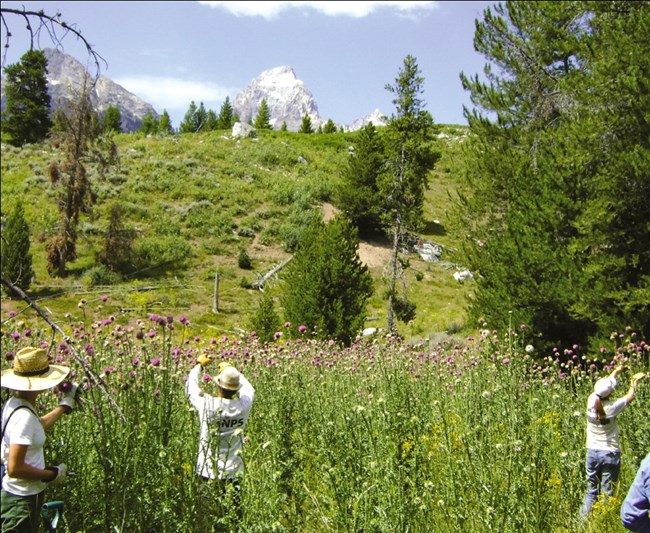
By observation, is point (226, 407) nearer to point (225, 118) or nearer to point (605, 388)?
point (605, 388)

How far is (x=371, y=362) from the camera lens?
5.88 meters

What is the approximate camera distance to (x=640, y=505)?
270cm

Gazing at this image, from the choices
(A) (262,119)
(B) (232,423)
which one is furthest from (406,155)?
(A) (262,119)

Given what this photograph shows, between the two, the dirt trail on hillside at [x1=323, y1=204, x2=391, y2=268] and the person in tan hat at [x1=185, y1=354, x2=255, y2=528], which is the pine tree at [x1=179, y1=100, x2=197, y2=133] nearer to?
the dirt trail on hillside at [x1=323, y1=204, x2=391, y2=268]

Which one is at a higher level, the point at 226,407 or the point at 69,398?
the point at 69,398

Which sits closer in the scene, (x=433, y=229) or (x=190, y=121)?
(x=433, y=229)

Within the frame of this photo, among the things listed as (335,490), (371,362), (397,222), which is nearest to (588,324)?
(371,362)

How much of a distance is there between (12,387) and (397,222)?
57.5 feet

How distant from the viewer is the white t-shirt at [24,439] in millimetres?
2580

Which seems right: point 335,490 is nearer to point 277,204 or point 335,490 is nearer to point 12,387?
point 12,387

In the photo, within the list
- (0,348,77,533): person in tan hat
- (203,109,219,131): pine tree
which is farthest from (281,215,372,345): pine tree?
(203,109,219,131): pine tree

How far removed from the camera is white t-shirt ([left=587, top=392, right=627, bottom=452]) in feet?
13.8

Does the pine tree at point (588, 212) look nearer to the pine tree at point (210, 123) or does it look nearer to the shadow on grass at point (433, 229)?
the shadow on grass at point (433, 229)

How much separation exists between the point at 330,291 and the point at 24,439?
1176 centimetres
